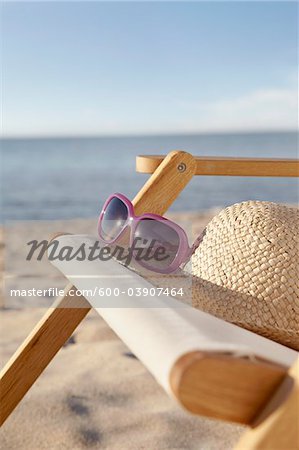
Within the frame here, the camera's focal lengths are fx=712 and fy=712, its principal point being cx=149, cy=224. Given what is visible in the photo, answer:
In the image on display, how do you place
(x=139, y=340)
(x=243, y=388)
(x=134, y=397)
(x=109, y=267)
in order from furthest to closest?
(x=134, y=397) → (x=109, y=267) → (x=139, y=340) → (x=243, y=388)

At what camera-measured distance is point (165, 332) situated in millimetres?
825

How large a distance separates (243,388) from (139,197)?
106 centimetres

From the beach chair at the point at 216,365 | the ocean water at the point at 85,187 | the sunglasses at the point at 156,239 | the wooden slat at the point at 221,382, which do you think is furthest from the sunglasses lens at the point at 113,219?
the ocean water at the point at 85,187

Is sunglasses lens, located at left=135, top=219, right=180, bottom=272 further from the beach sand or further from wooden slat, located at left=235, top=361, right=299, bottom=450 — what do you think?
wooden slat, located at left=235, top=361, right=299, bottom=450

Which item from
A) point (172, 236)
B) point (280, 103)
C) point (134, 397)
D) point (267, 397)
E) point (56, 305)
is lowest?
point (280, 103)

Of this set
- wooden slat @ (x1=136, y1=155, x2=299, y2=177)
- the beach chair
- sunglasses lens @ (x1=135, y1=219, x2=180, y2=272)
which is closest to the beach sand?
sunglasses lens @ (x1=135, y1=219, x2=180, y2=272)

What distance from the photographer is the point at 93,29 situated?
30.0 metres

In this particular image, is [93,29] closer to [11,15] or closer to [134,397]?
[11,15]

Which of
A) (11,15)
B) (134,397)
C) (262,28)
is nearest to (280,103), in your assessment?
(262,28)

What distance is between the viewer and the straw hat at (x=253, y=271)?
51.7 inches

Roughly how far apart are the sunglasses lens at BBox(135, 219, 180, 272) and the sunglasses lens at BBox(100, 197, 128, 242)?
10 centimetres

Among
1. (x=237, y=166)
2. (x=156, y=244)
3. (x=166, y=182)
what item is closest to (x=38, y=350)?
(x=156, y=244)

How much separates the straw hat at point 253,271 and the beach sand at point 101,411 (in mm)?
646

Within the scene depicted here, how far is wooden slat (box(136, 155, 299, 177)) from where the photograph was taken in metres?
1.78
